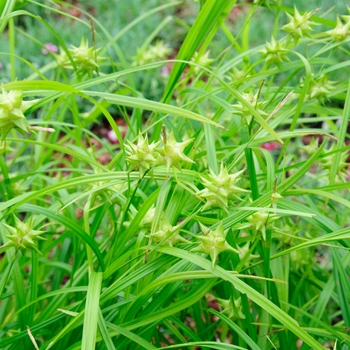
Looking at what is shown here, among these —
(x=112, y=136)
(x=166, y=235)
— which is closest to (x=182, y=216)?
(x=166, y=235)

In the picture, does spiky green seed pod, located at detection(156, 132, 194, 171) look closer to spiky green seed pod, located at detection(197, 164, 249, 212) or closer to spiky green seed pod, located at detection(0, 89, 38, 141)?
spiky green seed pod, located at detection(197, 164, 249, 212)

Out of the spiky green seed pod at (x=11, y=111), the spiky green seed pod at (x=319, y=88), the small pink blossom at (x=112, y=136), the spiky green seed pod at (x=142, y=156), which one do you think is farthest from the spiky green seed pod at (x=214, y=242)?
the small pink blossom at (x=112, y=136)

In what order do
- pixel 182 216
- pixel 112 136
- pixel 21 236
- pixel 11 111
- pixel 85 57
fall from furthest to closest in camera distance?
pixel 112 136 < pixel 182 216 < pixel 85 57 < pixel 21 236 < pixel 11 111

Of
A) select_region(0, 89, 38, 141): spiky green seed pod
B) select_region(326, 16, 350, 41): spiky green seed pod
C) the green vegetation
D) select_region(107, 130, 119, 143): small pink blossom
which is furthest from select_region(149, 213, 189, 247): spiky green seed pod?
select_region(107, 130, 119, 143): small pink blossom

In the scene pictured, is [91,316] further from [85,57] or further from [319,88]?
[319,88]

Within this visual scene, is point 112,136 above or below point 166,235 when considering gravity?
below

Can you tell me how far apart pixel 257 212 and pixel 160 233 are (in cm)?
14

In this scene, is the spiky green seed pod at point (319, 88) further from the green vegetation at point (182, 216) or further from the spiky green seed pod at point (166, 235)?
the spiky green seed pod at point (166, 235)

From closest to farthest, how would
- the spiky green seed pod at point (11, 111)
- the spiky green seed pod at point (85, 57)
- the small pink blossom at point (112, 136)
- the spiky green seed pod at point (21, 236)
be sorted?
the spiky green seed pod at point (11, 111)
the spiky green seed pod at point (21, 236)
the spiky green seed pod at point (85, 57)
the small pink blossom at point (112, 136)

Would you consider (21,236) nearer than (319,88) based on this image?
Yes

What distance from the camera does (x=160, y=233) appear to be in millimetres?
761

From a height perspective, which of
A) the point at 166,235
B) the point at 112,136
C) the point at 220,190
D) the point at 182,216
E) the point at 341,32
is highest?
the point at 341,32

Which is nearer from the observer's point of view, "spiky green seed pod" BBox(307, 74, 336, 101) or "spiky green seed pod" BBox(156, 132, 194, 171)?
"spiky green seed pod" BBox(156, 132, 194, 171)

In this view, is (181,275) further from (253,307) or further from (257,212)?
(253,307)
